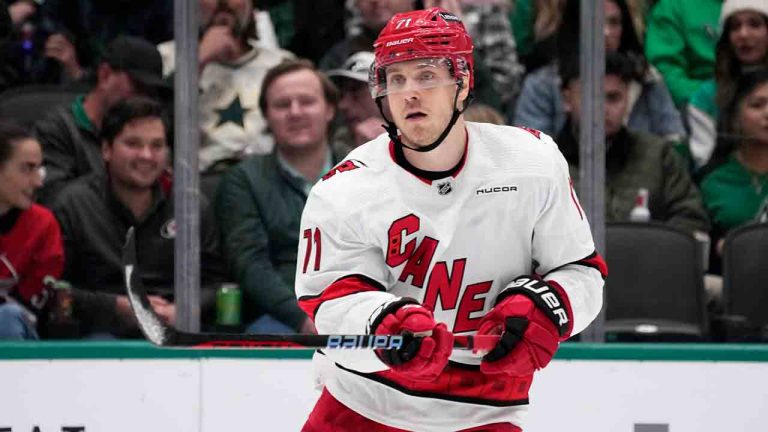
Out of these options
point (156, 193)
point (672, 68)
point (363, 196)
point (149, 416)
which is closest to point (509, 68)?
point (672, 68)

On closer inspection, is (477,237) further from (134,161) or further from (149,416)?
(134,161)

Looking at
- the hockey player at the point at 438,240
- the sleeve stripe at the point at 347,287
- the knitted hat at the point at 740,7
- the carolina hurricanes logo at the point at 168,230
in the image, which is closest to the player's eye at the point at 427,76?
Result: the hockey player at the point at 438,240

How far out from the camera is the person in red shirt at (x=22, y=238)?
12.7 feet

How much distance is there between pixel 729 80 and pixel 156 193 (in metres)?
1.97

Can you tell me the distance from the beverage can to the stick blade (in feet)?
3.46

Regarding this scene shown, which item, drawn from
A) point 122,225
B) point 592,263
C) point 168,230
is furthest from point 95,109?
point 592,263

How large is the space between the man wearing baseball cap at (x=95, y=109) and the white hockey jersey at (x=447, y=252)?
1727 millimetres

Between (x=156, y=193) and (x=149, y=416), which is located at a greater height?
(x=156, y=193)

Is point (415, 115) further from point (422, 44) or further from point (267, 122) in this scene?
point (267, 122)

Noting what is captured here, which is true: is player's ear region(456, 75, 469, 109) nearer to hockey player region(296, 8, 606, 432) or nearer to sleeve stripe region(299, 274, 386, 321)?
hockey player region(296, 8, 606, 432)

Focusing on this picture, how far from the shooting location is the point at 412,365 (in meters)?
2.45

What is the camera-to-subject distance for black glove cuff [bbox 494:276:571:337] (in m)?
2.52

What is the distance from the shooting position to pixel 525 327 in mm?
2488

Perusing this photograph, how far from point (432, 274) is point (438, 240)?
0.07 m
